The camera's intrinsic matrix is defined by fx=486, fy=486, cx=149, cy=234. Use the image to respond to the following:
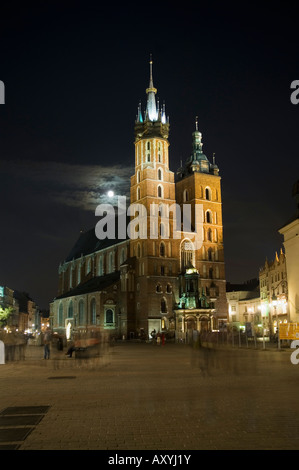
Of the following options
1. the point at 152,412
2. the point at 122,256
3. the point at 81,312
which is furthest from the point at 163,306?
the point at 152,412

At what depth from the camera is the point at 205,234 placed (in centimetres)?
7456

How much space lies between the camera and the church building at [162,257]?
222 feet

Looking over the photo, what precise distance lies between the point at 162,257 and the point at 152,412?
59778 millimetres

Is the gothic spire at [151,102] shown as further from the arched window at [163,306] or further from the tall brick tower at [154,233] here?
the arched window at [163,306]

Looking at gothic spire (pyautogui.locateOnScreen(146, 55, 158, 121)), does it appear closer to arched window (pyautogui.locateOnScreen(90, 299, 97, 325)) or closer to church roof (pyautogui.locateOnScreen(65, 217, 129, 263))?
church roof (pyautogui.locateOnScreen(65, 217, 129, 263))

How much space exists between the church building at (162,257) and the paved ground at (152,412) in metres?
50.3

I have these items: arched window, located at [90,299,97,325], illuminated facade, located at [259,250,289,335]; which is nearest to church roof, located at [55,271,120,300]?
arched window, located at [90,299,97,325]

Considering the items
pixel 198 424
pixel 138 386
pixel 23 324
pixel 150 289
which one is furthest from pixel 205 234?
pixel 23 324

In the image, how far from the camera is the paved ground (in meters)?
7.17

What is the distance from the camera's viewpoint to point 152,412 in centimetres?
962

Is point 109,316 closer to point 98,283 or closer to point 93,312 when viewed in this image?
point 93,312

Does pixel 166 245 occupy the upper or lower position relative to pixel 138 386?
upper
